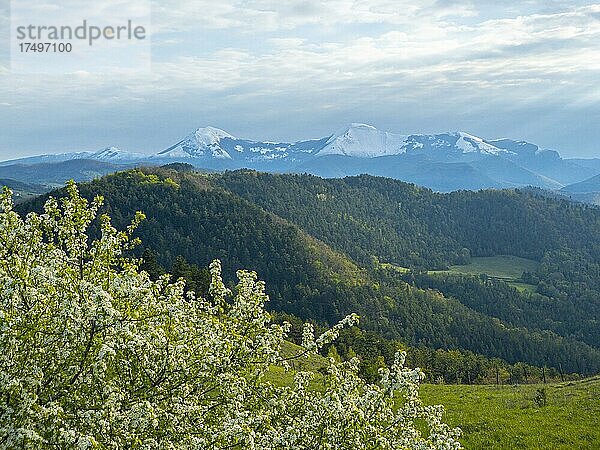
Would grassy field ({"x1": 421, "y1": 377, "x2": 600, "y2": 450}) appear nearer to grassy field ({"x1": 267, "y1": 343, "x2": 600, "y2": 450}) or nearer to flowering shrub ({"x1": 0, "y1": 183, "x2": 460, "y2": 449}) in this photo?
grassy field ({"x1": 267, "y1": 343, "x2": 600, "y2": 450})

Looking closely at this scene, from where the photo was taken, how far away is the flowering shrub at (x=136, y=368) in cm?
977

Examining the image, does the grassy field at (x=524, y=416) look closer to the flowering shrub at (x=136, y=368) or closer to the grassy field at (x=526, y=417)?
the grassy field at (x=526, y=417)

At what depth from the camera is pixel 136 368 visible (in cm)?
1143

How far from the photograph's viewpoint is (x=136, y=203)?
19300cm

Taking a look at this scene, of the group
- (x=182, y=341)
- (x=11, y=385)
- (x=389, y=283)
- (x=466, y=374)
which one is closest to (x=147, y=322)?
(x=182, y=341)

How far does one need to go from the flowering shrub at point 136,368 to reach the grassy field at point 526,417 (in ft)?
58.3

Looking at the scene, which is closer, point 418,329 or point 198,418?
point 198,418

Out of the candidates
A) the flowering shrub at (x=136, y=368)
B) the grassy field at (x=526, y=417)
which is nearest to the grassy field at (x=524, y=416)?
the grassy field at (x=526, y=417)

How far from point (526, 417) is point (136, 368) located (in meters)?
28.4

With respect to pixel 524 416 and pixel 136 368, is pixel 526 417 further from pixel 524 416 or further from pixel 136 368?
pixel 136 368

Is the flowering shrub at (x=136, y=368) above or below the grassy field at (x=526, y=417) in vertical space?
above

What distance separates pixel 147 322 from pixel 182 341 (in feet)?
3.26

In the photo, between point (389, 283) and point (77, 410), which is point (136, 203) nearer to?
point (389, 283)

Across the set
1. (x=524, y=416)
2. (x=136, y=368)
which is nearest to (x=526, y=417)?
(x=524, y=416)
